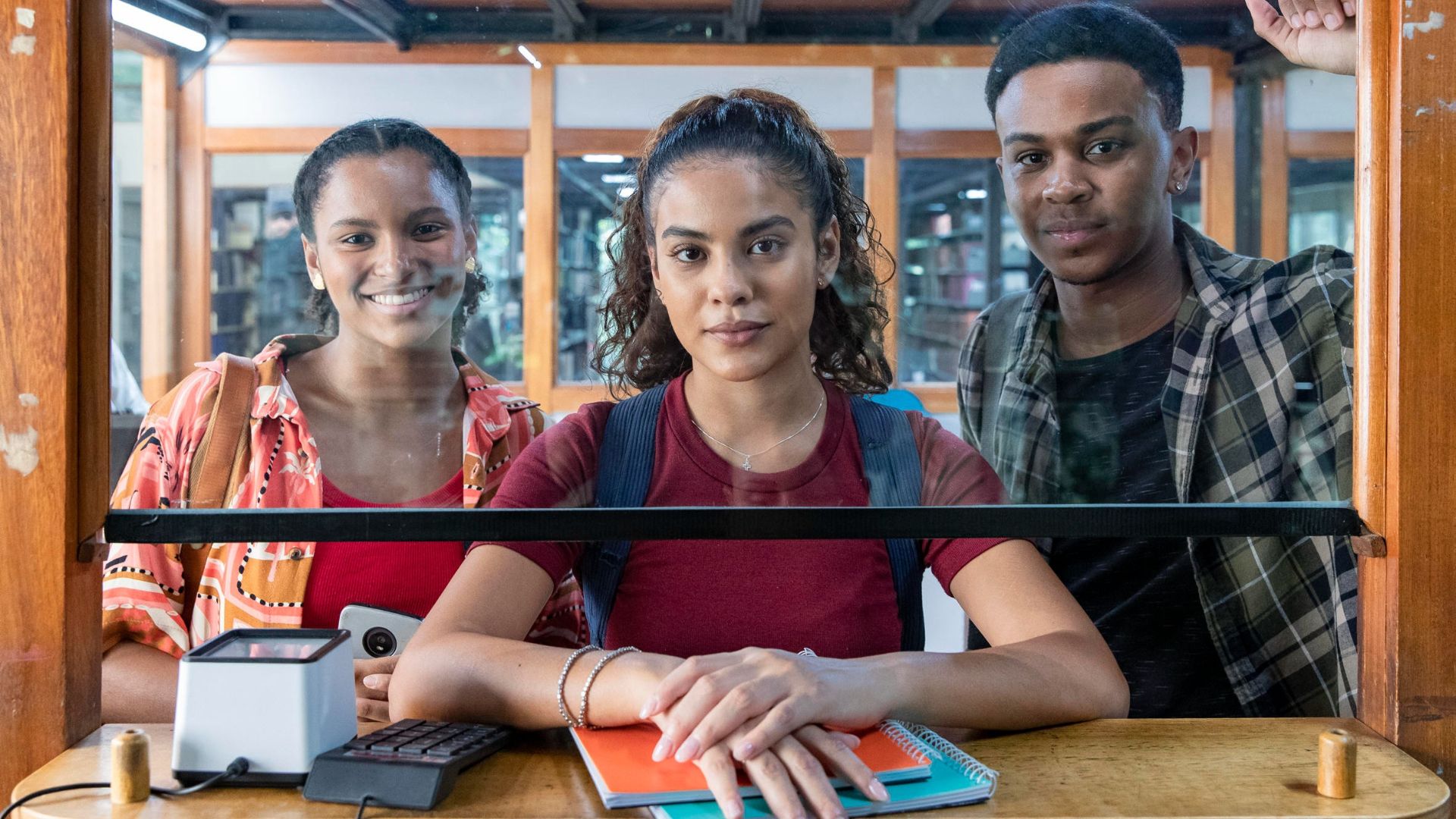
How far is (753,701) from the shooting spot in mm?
1001

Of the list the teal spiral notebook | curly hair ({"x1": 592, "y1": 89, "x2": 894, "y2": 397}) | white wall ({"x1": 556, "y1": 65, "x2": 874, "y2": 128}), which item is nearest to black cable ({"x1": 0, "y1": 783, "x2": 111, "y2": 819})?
the teal spiral notebook

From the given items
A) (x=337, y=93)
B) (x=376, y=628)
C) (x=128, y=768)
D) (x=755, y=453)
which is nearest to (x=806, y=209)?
(x=755, y=453)

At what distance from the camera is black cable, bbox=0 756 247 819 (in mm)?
971

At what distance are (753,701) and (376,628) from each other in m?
0.59

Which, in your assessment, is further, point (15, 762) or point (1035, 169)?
point (1035, 169)

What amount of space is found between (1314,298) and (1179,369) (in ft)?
0.54

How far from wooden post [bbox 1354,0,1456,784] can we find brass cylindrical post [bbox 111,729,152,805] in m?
1.16

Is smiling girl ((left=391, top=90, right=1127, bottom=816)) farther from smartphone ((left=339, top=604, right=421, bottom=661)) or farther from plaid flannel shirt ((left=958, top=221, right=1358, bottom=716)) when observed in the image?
smartphone ((left=339, top=604, right=421, bottom=661))

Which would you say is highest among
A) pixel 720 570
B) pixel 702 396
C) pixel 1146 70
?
pixel 1146 70

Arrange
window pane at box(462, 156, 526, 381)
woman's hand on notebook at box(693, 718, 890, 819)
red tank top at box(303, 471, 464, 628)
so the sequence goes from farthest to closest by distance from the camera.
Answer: red tank top at box(303, 471, 464, 628) → window pane at box(462, 156, 526, 381) → woman's hand on notebook at box(693, 718, 890, 819)

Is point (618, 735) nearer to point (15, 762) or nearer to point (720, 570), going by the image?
point (720, 570)

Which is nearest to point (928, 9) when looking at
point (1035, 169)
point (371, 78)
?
point (1035, 169)

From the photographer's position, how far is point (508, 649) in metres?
1.17

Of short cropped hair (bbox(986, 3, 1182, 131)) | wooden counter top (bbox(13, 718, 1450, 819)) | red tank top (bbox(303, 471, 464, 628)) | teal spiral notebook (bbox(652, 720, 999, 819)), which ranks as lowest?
wooden counter top (bbox(13, 718, 1450, 819))
